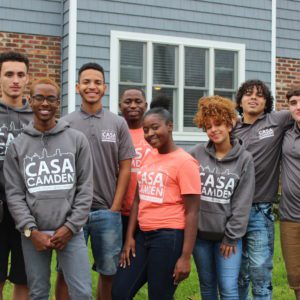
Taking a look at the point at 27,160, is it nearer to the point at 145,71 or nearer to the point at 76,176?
the point at 76,176

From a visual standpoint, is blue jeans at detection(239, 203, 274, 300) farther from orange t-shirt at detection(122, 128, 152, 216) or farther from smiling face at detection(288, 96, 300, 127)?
orange t-shirt at detection(122, 128, 152, 216)

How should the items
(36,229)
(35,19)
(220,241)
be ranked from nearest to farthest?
1. (36,229)
2. (220,241)
3. (35,19)

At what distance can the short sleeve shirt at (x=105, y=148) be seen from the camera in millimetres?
3916

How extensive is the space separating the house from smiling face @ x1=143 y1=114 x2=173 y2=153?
480cm

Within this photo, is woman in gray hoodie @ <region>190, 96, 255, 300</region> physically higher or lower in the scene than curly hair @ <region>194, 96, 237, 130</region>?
lower

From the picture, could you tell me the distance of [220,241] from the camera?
12.2ft

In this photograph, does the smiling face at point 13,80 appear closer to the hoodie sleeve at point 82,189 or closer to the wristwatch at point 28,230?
the hoodie sleeve at point 82,189

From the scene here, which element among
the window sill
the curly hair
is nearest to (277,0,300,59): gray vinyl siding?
the window sill

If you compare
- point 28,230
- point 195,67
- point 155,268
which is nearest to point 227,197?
point 155,268

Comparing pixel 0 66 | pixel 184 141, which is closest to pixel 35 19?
pixel 184 141

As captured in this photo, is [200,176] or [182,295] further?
[182,295]

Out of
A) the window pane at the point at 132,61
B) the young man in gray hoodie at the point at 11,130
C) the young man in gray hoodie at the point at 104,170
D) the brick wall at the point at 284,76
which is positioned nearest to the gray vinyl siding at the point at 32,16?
the window pane at the point at 132,61

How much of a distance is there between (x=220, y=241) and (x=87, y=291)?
93 centimetres

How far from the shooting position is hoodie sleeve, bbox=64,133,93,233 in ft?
11.5
